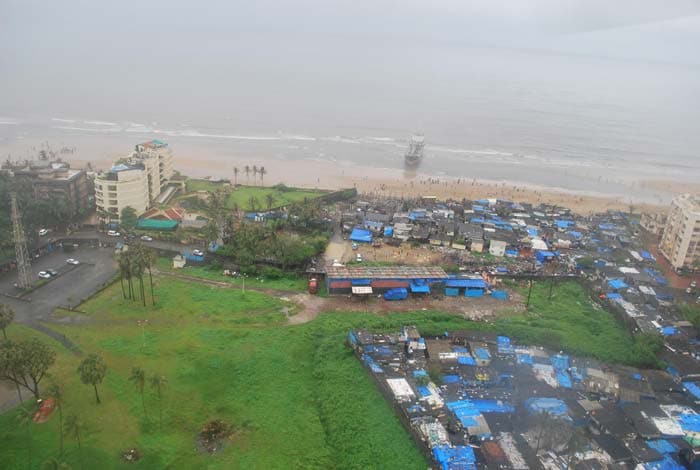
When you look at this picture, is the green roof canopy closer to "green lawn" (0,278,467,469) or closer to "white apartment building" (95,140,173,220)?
"white apartment building" (95,140,173,220)

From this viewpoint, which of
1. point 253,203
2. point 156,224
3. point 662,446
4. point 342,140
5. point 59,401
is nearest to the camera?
point 59,401

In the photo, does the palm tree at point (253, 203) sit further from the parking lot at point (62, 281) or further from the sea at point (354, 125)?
the sea at point (354, 125)

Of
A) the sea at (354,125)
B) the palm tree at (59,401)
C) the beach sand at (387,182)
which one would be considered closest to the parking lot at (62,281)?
the palm tree at (59,401)

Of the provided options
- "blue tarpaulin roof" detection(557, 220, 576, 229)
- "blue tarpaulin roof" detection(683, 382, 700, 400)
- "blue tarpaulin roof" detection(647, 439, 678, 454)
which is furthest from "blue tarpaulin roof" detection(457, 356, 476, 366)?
"blue tarpaulin roof" detection(557, 220, 576, 229)

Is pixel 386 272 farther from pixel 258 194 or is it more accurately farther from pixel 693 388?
pixel 258 194

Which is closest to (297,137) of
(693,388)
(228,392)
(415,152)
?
(415,152)

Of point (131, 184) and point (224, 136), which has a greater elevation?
point (224, 136)
